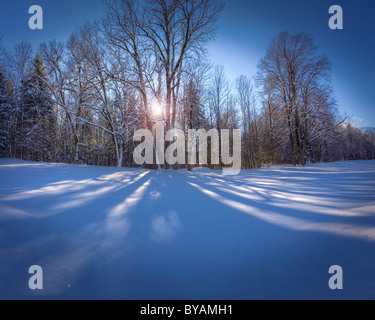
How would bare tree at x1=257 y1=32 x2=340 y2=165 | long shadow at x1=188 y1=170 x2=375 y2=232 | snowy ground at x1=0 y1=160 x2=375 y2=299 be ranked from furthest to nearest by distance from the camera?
bare tree at x1=257 y1=32 x2=340 y2=165, long shadow at x1=188 y1=170 x2=375 y2=232, snowy ground at x1=0 y1=160 x2=375 y2=299

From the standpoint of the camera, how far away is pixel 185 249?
1730mm

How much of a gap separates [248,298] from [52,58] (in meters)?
19.3

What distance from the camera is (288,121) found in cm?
1369

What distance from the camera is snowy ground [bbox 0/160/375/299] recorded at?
129cm

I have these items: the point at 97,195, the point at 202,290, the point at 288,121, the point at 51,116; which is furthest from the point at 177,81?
the point at 51,116

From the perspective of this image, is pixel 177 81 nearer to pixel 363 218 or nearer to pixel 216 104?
pixel 216 104

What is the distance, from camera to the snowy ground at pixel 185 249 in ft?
4.23

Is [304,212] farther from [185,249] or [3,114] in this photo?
[3,114]
